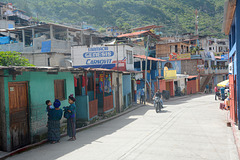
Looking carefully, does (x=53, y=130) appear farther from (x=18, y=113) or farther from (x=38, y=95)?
(x=38, y=95)

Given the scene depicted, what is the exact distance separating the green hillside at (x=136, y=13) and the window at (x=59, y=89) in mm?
70219

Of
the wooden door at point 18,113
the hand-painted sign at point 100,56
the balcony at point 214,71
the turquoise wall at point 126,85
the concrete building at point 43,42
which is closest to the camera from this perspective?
the wooden door at point 18,113

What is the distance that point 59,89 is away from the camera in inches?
442

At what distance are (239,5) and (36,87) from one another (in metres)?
8.40

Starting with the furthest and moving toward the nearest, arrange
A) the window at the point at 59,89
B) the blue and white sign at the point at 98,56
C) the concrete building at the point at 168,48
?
the concrete building at the point at 168,48
the blue and white sign at the point at 98,56
the window at the point at 59,89

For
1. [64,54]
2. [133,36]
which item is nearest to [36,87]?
[64,54]

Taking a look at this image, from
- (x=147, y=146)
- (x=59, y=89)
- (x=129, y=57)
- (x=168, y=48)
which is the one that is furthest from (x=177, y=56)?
(x=147, y=146)

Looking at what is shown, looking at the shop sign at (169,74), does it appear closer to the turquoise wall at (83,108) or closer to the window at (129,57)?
the window at (129,57)

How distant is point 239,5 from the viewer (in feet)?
30.3

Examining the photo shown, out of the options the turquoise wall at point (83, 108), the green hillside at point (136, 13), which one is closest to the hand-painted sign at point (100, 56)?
the turquoise wall at point (83, 108)

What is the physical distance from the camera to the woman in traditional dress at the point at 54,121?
884cm

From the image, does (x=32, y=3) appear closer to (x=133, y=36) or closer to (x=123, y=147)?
(x=133, y=36)

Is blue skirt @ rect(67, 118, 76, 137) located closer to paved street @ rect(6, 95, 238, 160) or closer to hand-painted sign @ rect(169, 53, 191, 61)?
paved street @ rect(6, 95, 238, 160)

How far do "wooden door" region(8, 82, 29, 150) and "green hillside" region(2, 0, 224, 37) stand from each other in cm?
7302
